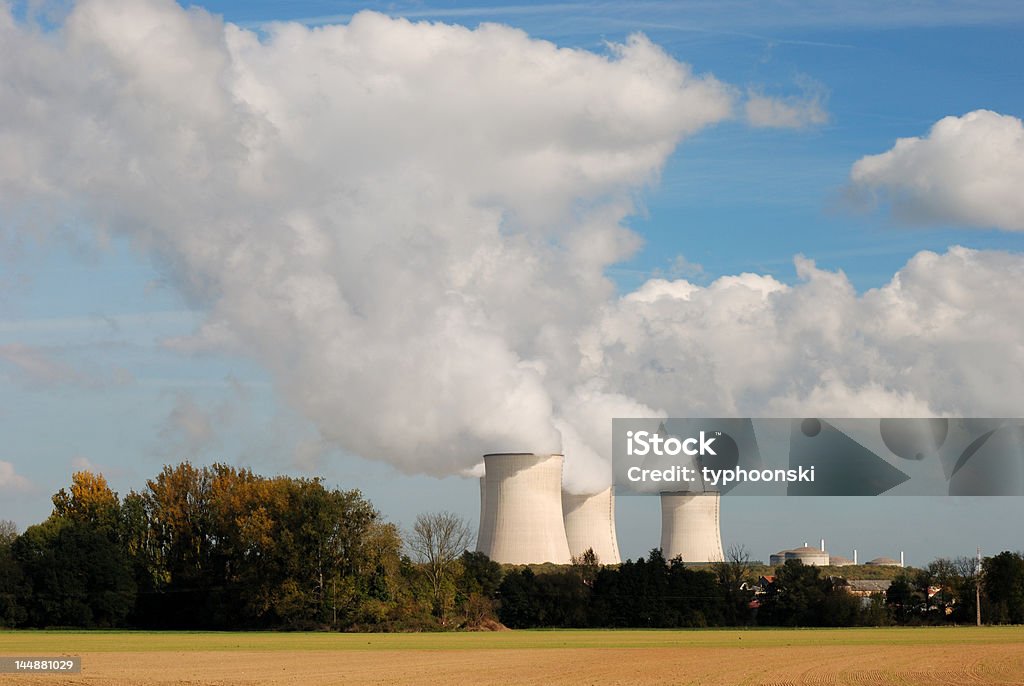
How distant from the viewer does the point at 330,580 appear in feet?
195

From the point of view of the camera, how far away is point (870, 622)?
228 feet

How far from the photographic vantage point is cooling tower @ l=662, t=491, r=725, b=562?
7369cm

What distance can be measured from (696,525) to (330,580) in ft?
78.3

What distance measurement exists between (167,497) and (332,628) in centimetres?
1548

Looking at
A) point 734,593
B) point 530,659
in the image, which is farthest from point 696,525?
point 530,659

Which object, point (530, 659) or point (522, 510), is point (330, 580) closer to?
point (522, 510)

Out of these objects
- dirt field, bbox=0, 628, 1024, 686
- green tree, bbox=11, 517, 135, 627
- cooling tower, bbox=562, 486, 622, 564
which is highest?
cooling tower, bbox=562, 486, 622, 564

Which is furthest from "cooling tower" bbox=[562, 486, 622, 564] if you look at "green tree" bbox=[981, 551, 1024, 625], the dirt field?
"green tree" bbox=[981, 551, 1024, 625]

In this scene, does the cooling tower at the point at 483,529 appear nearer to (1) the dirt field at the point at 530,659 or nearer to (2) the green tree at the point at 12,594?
(1) the dirt field at the point at 530,659

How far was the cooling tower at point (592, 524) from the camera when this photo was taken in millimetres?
70188

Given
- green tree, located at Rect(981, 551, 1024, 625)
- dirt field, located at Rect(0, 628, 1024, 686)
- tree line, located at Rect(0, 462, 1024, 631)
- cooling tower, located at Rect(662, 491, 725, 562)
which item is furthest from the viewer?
cooling tower, located at Rect(662, 491, 725, 562)

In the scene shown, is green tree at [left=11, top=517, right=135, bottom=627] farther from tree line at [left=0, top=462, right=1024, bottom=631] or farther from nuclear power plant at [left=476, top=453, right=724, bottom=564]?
nuclear power plant at [left=476, top=453, right=724, bottom=564]

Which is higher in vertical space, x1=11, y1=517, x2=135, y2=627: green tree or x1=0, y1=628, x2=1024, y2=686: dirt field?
x1=11, y1=517, x2=135, y2=627: green tree

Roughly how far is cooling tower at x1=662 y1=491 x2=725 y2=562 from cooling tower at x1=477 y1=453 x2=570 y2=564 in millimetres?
13011
